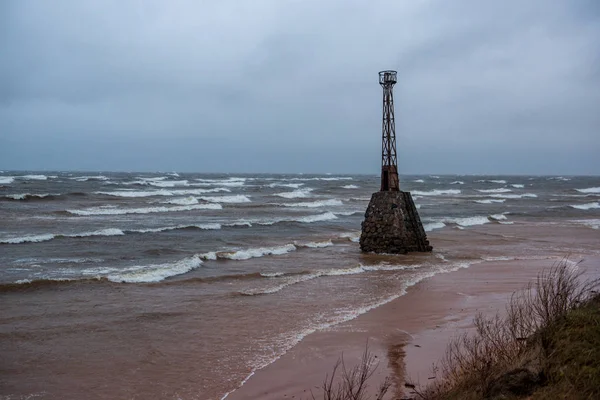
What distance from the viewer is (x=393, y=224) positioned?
746 inches

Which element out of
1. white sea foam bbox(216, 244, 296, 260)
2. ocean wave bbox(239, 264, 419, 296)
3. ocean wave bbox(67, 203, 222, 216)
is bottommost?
ocean wave bbox(239, 264, 419, 296)

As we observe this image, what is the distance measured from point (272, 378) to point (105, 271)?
9.67 meters

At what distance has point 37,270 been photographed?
15289mm

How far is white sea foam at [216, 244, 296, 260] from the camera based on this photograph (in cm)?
1861

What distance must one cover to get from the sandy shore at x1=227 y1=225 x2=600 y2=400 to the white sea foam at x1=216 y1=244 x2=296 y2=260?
6866 millimetres

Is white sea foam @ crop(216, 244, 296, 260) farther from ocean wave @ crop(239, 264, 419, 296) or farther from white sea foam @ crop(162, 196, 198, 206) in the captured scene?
white sea foam @ crop(162, 196, 198, 206)

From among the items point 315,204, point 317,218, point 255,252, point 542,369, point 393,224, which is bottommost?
point 255,252

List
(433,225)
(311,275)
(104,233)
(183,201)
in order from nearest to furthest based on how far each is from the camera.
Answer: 1. (311,275)
2. (104,233)
3. (433,225)
4. (183,201)

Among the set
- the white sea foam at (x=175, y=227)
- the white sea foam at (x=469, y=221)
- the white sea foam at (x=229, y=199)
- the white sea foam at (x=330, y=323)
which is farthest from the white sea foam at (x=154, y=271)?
the white sea foam at (x=229, y=199)

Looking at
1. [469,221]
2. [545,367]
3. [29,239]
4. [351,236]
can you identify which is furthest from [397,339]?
[469,221]

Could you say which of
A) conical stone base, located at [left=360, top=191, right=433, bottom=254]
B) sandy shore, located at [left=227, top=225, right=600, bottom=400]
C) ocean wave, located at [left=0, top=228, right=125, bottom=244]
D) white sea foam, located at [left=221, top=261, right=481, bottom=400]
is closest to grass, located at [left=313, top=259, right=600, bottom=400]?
sandy shore, located at [left=227, top=225, right=600, bottom=400]

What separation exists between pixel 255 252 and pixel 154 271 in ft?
16.4

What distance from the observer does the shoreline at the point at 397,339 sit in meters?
7.14

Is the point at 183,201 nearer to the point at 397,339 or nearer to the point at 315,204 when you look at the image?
the point at 315,204
